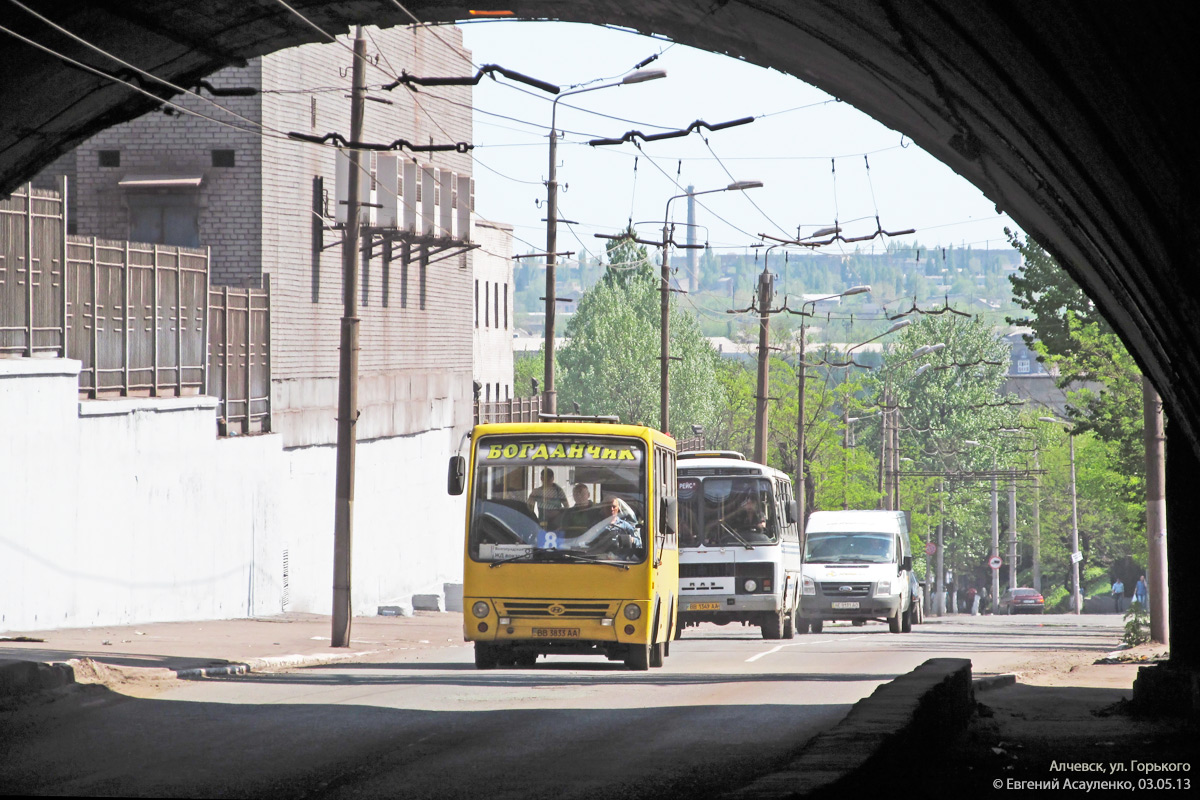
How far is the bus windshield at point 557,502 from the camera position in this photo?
61.1ft

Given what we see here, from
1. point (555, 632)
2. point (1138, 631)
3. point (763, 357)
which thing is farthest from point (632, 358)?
point (555, 632)

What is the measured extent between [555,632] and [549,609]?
0.94ft

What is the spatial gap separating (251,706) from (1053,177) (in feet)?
28.4

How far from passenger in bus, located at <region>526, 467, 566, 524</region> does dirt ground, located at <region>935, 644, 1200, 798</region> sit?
5.25 meters

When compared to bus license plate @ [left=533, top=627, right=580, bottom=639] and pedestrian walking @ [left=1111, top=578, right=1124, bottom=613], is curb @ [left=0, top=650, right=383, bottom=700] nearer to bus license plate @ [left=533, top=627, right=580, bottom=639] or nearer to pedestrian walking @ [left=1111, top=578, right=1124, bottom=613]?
bus license plate @ [left=533, top=627, right=580, bottom=639]

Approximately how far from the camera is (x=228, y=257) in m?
36.4

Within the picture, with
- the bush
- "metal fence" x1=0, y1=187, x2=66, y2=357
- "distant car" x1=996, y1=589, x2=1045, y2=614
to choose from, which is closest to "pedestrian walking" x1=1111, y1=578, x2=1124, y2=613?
"distant car" x1=996, y1=589, x2=1045, y2=614

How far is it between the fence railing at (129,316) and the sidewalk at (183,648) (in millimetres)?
4028

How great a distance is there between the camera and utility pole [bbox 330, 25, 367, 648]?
2312cm

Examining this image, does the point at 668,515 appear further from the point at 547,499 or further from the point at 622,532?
the point at 547,499

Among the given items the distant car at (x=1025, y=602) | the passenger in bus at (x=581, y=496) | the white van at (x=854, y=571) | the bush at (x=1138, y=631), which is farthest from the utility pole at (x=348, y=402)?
the distant car at (x=1025, y=602)

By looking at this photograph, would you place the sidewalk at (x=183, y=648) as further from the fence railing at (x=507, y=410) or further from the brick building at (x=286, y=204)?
the fence railing at (x=507, y=410)

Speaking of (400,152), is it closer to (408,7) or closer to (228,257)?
(228,257)

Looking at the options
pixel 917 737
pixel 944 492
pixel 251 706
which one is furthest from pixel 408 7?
pixel 944 492
